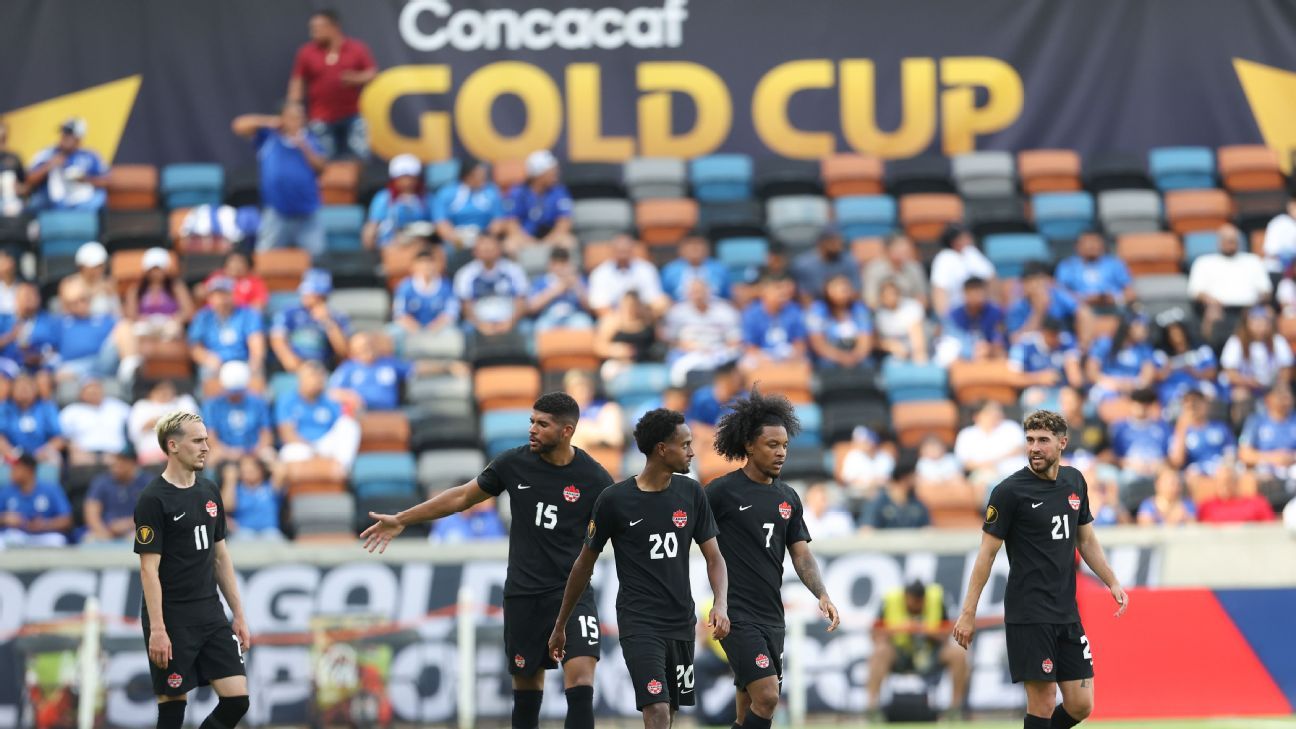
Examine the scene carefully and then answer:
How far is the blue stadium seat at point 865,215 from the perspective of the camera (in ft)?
72.1

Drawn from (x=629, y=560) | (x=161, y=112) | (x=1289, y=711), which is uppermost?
(x=161, y=112)

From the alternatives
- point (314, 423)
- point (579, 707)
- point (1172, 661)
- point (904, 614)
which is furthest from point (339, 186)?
point (579, 707)

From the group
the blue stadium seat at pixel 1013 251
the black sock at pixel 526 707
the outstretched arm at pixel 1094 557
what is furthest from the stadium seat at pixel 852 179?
the black sock at pixel 526 707

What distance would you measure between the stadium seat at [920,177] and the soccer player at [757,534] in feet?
42.2

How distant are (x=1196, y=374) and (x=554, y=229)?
712 cm

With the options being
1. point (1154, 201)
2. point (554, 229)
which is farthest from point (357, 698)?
point (1154, 201)

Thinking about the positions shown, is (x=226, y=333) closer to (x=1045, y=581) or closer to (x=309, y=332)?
(x=309, y=332)

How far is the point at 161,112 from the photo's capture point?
23.0 meters

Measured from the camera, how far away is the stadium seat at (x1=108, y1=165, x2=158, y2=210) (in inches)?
873

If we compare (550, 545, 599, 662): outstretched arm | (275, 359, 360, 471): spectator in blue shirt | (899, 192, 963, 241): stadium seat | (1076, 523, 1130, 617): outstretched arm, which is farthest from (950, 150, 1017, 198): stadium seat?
(550, 545, 599, 662): outstretched arm

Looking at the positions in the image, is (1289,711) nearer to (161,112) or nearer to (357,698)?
(357,698)

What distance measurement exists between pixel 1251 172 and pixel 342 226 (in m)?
10.8

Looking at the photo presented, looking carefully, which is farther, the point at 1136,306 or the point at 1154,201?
the point at 1154,201

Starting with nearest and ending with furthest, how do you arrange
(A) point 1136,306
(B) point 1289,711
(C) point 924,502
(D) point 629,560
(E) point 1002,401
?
(D) point 629,560
(B) point 1289,711
(C) point 924,502
(E) point 1002,401
(A) point 1136,306
